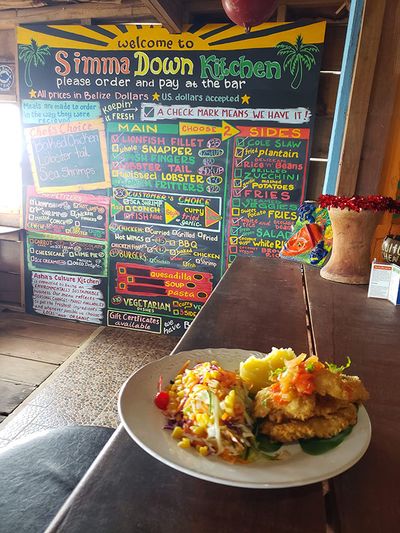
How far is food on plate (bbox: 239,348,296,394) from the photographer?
28.9 inches

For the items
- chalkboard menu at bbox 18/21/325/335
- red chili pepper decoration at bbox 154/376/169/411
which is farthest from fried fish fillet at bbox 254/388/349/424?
chalkboard menu at bbox 18/21/325/335

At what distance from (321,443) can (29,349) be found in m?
3.04

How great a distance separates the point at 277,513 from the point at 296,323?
72 cm

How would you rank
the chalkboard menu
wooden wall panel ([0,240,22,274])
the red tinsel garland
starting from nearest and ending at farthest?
1. the red tinsel garland
2. the chalkboard menu
3. wooden wall panel ([0,240,22,274])

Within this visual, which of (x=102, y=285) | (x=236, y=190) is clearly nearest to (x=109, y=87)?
(x=236, y=190)

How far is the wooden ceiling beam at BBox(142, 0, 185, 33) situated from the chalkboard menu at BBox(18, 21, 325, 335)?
0.11m

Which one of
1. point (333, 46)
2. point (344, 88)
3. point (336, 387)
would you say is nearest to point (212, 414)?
A: point (336, 387)

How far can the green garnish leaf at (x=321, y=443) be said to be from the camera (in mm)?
578

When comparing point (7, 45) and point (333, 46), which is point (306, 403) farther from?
point (7, 45)

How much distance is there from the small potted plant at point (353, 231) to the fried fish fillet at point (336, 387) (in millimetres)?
1019

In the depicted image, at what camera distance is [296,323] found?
118 centimetres

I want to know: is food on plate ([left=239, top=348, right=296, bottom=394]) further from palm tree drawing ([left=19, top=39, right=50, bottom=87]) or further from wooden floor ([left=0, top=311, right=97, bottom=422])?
palm tree drawing ([left=19, top=39, right=50, bottom=87])

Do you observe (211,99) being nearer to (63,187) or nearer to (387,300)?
(63,187)

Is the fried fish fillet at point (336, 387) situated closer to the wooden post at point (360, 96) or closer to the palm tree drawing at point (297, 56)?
the wooden post at point (360, 96)
